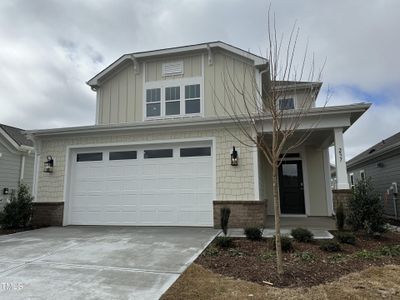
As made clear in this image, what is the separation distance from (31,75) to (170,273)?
43.5 feet

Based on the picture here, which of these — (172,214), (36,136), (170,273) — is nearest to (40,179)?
(36,136)

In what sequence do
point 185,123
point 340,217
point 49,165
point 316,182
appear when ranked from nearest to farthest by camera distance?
1. point 340,217
2. point 185,123
3. point 49,165
4. point 316,182

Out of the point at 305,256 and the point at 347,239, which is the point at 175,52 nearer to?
the point at 347,239

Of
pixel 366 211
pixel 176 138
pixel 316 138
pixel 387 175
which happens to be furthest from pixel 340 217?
pixel 387 175

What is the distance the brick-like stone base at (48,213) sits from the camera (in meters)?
9.27

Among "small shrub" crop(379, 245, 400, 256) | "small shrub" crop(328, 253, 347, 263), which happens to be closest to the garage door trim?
"small shrub" crop(328, 253, 347, 263)

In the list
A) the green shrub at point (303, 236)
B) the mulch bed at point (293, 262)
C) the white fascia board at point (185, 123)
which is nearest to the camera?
the mulch bed at point (293, 262)

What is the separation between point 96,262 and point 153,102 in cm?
738

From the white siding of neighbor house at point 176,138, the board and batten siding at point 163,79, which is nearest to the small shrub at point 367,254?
the white siding of neighbor house at point 176,138

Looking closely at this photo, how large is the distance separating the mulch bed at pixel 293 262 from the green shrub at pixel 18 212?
6496 millimetres

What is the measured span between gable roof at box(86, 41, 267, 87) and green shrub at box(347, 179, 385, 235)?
5484 millimetres

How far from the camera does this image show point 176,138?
8.76 meters

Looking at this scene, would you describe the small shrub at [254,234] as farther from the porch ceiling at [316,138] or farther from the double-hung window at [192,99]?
the double-hung window at [192,99]

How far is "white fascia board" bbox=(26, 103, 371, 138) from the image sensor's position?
294 inches
